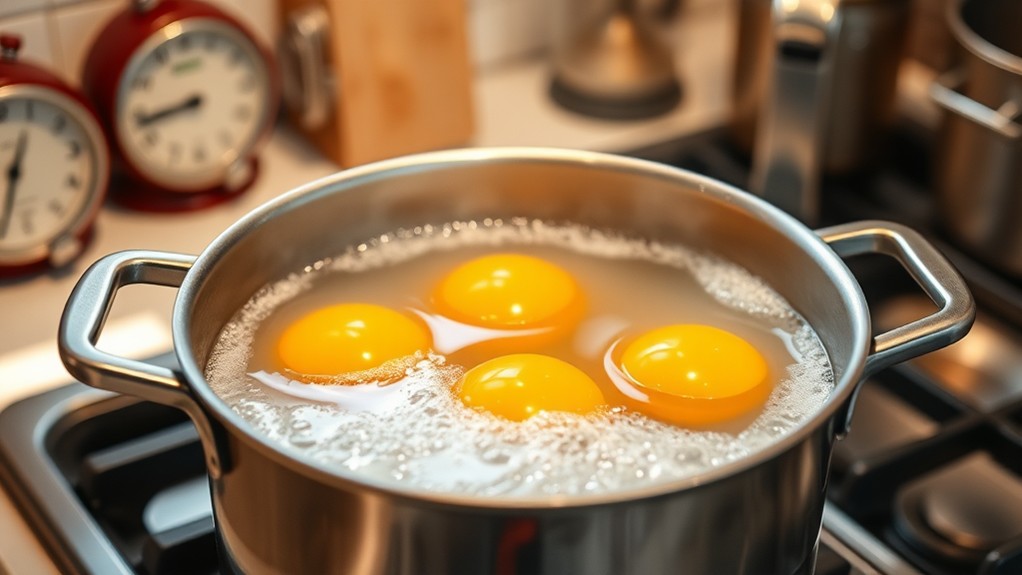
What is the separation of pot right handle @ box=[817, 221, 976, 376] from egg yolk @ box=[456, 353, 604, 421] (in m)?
0.20

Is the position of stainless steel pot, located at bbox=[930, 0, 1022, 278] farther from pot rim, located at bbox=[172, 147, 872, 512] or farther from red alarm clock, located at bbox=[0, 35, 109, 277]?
red alarm clock, located at bbox=[0, 35, 109, 277]

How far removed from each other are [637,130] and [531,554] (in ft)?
3.09

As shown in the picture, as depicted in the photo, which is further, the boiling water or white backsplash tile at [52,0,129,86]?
white backsplash tile at [52,0,129,86]

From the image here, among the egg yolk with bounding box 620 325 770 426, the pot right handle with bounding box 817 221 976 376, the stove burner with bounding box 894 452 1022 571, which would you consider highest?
the pot right handle with bounding box 817 221 976 376

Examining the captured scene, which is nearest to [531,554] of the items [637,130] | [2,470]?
[2,470]

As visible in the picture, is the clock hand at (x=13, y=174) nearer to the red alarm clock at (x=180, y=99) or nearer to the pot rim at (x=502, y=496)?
the red alarm clock at (x=180, y=99)

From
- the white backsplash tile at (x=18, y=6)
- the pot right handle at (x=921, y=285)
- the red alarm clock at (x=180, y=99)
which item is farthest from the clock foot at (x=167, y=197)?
the pot right handle at (x=921, y=285)

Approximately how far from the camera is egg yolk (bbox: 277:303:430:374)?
906mm

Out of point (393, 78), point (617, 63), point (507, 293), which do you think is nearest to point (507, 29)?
point (617, 63)

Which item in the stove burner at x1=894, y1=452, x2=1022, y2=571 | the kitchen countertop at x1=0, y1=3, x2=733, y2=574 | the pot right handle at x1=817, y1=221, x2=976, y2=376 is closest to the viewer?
the pot right handle at x1=817, y1=221, x2=976, y2=376

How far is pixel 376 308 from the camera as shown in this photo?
956 millimetres

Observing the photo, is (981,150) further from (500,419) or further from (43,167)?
(43,167)

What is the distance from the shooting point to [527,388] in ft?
2.78

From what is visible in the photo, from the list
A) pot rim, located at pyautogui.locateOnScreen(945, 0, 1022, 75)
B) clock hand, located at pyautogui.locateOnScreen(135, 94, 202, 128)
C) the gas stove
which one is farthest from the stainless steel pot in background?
clock hand, located at pyautogui.locateOnScreen(135, 94, 202, 128)
